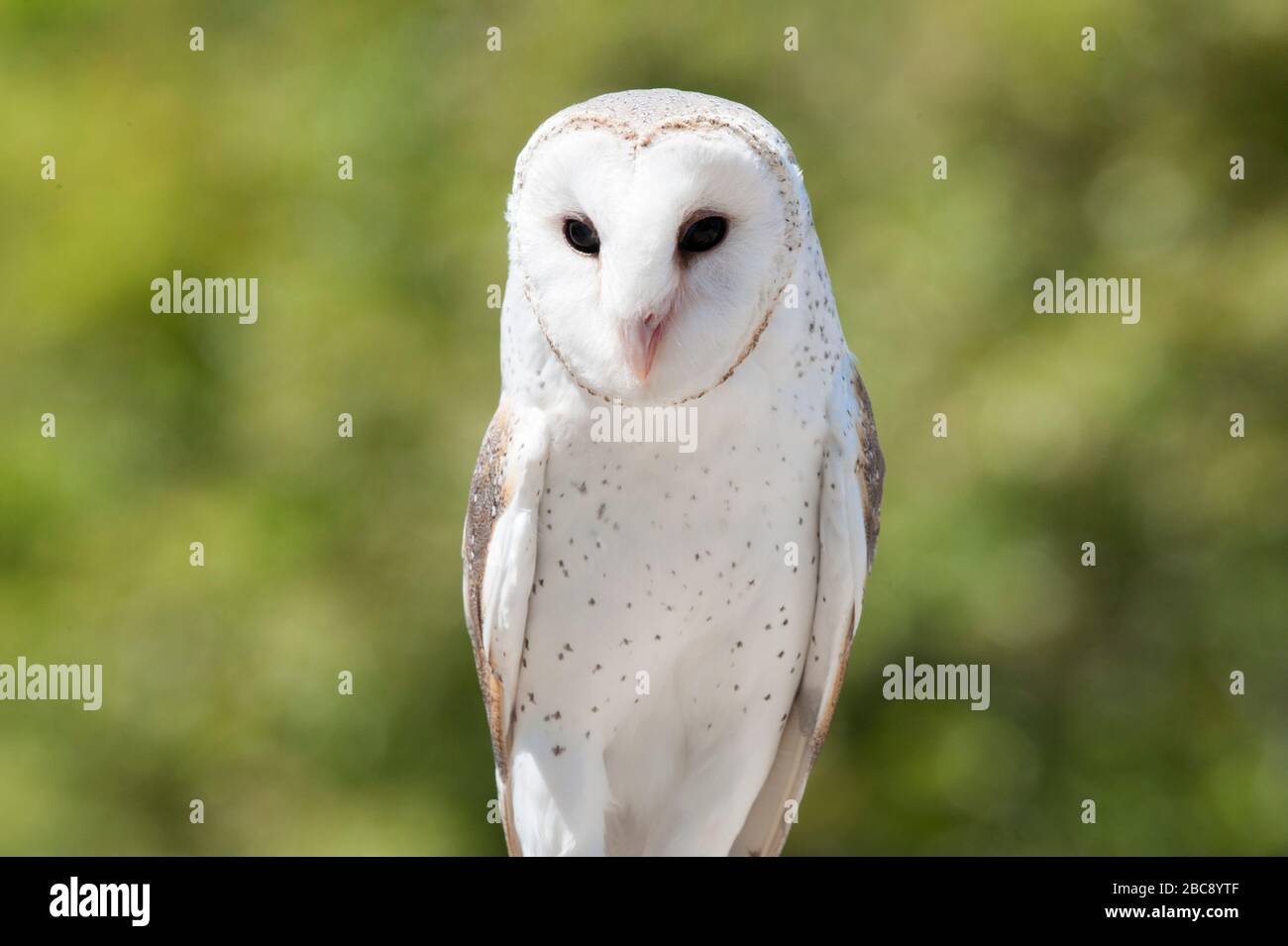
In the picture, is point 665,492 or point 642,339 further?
point 665,492

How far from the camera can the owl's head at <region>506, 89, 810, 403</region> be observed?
1545mm

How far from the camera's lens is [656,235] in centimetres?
154

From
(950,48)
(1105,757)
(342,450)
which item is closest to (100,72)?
(342,450)

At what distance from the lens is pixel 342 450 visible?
4820 millimetres

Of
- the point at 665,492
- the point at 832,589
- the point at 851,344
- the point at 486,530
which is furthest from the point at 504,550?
the point at 851,344

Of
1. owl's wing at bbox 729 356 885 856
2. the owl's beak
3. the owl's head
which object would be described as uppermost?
the owl's head

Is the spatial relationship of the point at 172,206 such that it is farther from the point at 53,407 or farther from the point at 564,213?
the point at 564,213

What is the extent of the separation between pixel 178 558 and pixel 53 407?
0.88 meters

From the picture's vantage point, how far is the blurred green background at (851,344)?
14.6 feet

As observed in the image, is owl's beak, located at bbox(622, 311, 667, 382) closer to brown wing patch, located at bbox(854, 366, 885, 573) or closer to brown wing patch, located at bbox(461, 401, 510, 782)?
brown wing patch, located at bbox(461, 401, 510, 782)

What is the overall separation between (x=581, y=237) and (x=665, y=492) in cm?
36

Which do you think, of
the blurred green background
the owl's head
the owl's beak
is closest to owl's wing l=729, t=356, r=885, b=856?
the owl's head

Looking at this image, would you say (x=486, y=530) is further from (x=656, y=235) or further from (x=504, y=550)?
(x=656, y=235)

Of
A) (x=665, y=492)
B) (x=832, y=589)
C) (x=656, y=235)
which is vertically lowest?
(x=832, y=589)
